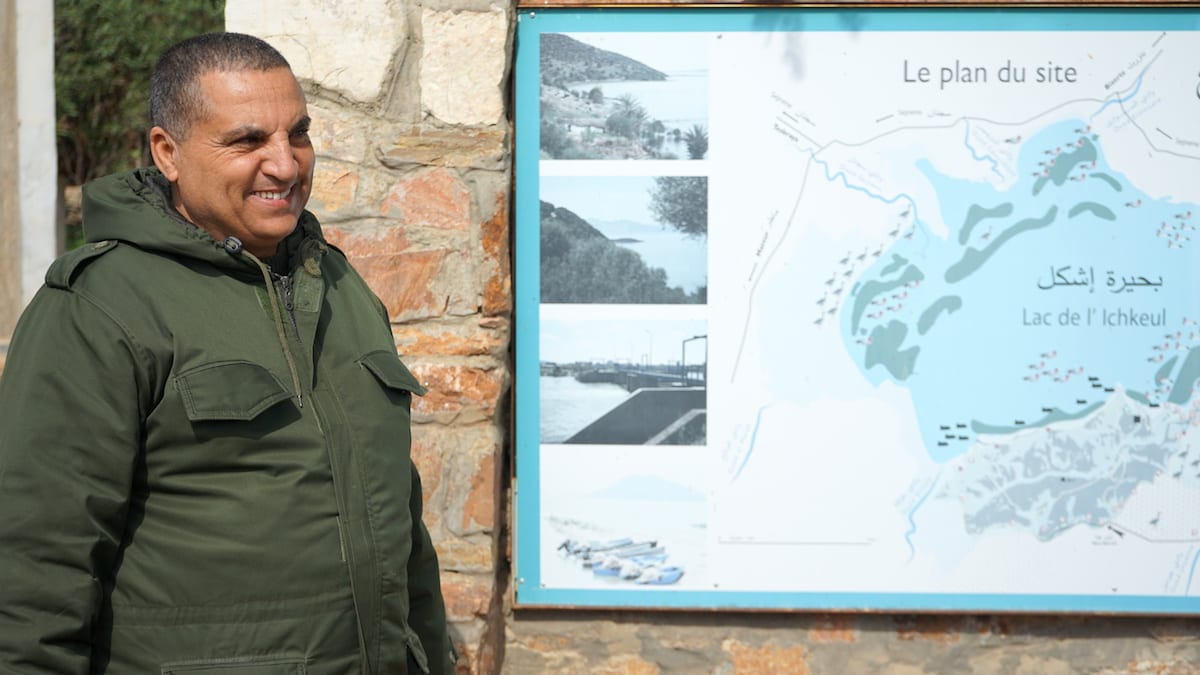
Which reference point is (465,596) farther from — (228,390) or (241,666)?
(228,390)

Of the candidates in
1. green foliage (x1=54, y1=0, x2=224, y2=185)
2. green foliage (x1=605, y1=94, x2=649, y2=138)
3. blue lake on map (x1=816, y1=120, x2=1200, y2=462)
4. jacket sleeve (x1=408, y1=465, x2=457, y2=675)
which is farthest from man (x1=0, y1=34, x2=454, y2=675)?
green foliage (x1=54, y1=0, x2=224, y2=185)

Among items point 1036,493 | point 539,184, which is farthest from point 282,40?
point 1036,493

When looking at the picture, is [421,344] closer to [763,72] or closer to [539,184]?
[539,184]

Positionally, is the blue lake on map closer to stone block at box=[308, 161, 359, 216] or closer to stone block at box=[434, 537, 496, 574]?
stone block at box=[434, 537, 496, 574]

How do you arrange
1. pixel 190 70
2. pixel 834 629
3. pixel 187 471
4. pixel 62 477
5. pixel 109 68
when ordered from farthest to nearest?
1. pixel 109 68
2. pixel 834 629
3. pixel 190 70
4. pixel 187 471
5. pixel 62 477

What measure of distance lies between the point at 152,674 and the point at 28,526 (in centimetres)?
27

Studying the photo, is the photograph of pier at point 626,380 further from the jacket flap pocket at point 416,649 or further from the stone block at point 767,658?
the jacket flap pocket at point 416,649

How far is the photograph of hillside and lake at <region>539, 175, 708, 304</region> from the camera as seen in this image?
2984 millimetres

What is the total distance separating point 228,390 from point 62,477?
9.1 inches

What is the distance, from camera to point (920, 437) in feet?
9.79

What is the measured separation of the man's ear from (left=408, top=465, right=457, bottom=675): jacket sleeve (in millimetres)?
620

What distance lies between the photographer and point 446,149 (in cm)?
284

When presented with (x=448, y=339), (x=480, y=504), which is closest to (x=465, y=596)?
(x=480, y=504)

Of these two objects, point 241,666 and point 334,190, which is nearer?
point 241,666
